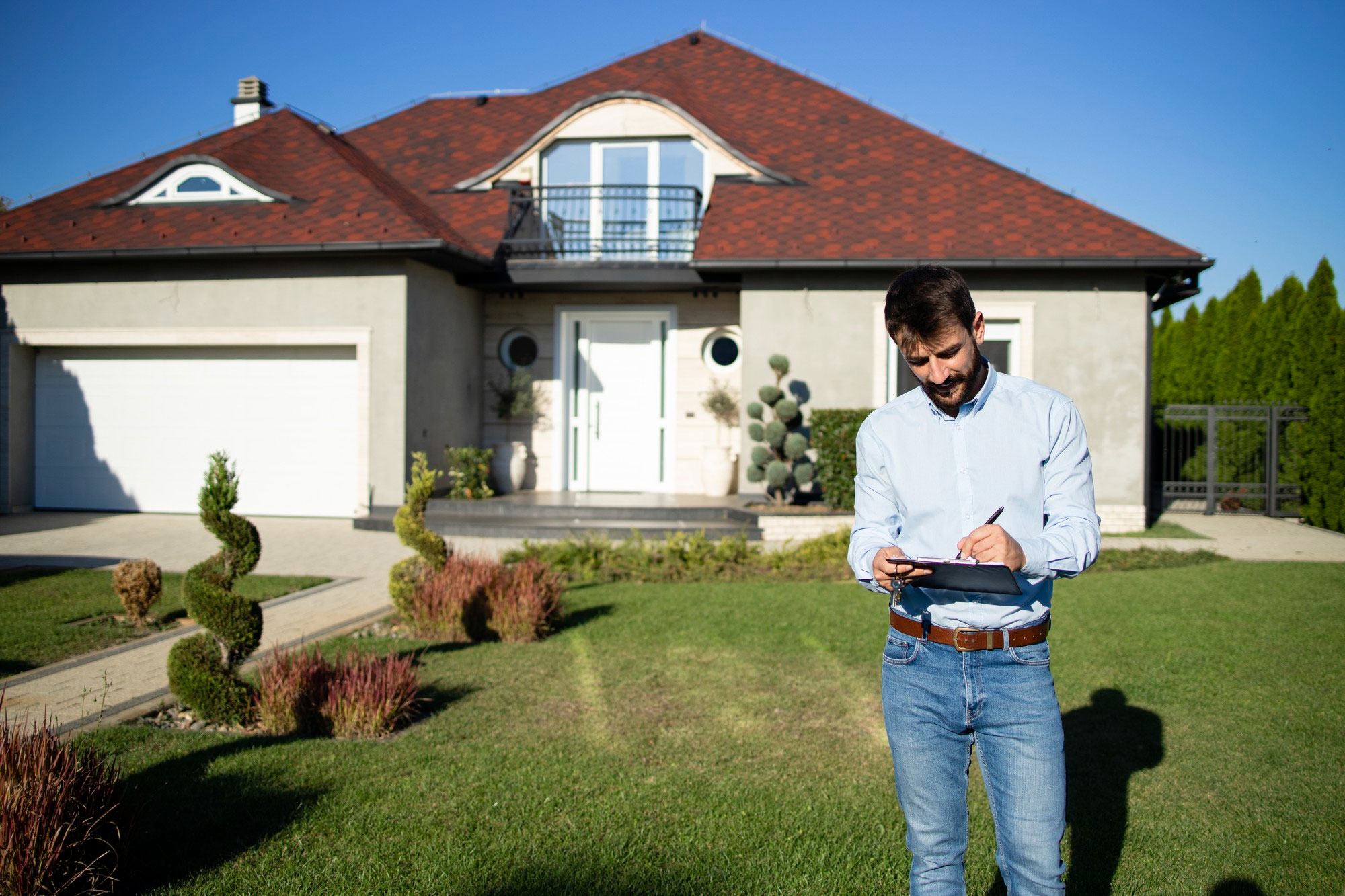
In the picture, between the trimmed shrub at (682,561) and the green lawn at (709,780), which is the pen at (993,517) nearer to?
the green lawn at (709,780)

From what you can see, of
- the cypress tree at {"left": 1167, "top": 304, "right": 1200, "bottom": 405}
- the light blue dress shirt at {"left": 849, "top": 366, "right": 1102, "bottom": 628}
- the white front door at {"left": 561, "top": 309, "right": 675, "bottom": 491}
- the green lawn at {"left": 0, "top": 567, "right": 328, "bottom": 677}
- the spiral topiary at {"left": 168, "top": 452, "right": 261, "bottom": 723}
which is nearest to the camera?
the light blue dress shirt at {"left": 849, "top": 366, "right": 1102, "bottom": 628}

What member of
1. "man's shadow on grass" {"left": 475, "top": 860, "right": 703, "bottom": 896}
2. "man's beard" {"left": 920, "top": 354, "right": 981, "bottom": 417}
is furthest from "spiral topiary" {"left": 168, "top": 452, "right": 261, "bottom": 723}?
"man's beard" {"left": 920, "top": 354, "right": 981, "bottom": 417}

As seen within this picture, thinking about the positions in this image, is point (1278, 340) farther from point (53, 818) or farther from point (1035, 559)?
point (53, 818)

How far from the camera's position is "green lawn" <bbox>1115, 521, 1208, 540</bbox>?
13.1 m

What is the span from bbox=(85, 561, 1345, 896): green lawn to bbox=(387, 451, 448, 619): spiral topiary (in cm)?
50

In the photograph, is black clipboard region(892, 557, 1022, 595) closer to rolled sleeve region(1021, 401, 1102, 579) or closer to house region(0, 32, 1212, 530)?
A: rolled sleeve region(1021, 401, 1102, 579)

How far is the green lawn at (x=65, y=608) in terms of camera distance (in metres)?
6.57

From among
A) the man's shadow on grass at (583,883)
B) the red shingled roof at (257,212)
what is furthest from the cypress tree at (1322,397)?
the man's shadow on grass at (583,883)

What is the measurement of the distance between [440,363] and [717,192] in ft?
16.8

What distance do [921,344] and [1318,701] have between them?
461cm

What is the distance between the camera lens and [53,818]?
3143 mm

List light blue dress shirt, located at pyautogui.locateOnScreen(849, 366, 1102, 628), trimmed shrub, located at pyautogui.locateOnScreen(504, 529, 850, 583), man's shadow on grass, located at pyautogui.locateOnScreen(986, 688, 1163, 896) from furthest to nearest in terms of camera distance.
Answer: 1. trimmed shrub, located at pyautogui.locateOnScreen(504, 529, 850, 583)
2. man's shadow on grass, located at pyautogui.locateOnScreen(986, 688, 1163, 896)
3. light blue dress shirt, located at pyautogui.locateOnScreen(849, 366, 1102, 628)

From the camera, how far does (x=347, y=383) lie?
1424cm

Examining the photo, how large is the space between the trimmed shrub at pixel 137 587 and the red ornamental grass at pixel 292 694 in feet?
9.50
